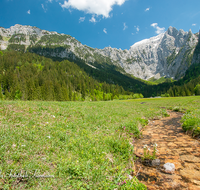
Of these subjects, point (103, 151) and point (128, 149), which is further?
point (128, 149)

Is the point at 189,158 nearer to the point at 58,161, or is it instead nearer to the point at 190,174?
the point at 190,174

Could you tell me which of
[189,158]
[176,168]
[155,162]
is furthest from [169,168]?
[189,158]

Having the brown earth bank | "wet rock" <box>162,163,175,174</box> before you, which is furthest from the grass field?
"wet rock" <box>162,163,175,174</box>

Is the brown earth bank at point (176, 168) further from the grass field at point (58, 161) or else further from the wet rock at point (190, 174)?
the grass field at point (58, 161)

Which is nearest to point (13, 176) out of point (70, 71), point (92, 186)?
point (92, 186)

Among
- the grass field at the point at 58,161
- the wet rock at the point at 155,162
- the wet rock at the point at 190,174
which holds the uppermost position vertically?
the grass field at the point at 58,161

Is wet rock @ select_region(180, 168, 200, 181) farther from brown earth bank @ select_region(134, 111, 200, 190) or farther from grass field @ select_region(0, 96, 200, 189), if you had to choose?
grass field @ select_region(0, 96, 200, 189)

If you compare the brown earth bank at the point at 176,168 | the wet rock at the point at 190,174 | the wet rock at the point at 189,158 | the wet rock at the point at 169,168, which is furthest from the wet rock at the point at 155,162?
the wet rock at the point at 189,158

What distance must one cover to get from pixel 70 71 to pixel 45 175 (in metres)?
183

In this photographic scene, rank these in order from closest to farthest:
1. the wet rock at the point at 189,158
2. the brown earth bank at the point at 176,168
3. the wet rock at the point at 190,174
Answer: the brown earth bank at the point at 176,168
the wet rock at the point at 190,174
the wet rock at the point at 189,158

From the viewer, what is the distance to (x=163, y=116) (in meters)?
23.2

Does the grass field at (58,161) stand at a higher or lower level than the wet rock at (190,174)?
higher

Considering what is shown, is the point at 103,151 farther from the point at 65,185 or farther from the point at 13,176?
the point at 13,176

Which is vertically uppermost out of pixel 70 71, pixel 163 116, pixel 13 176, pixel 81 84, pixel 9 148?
pixel 70 71
